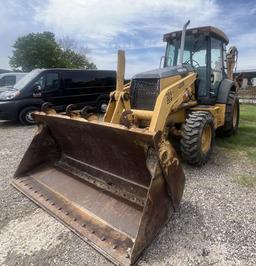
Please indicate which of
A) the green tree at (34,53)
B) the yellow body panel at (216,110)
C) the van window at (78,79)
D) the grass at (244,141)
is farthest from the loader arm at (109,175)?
the green tree at (34,53)

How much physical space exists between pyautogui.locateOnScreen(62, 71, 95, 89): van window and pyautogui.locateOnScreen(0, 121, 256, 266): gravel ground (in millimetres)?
6154

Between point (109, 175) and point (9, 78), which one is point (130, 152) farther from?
point (9, 78)

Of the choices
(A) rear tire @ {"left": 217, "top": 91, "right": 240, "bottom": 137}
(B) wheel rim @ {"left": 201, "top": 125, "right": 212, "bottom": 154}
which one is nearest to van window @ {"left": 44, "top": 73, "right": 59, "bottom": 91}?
(A) rear tire @ {"left": 217, "top": 91, "right": 240, "bottom": 137}

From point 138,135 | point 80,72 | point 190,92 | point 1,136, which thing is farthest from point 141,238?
point 80,72

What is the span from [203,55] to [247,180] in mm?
2739

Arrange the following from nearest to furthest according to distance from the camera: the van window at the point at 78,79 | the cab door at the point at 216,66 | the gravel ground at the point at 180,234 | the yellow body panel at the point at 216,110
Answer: the gravel ground at the point at 180,234 → the yellow body panel at the point at 216,110 → the cab door at the point at 216,66 → the van window at the point at 78,79

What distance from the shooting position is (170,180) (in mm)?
2643

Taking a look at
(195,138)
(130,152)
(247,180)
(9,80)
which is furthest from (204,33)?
(9,80)

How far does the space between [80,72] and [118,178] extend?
294 inches

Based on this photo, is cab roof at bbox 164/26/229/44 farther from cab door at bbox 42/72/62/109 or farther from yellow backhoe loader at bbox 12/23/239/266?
cab door at bbox 42/72/62/109

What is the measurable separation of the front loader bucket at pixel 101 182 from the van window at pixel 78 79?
580 cm

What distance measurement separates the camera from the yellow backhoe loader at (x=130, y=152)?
8.42 feet

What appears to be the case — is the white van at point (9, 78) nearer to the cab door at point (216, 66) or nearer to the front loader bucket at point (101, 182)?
the cab door at point (216, 66)

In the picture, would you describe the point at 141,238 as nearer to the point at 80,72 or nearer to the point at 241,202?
the point at 241,202
